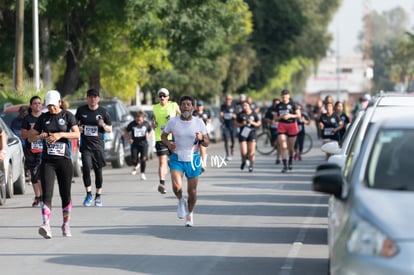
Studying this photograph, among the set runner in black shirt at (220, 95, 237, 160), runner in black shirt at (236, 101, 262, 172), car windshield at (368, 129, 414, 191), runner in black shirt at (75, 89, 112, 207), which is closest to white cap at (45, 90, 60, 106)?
runner in black shirt at (75, 89, 112, 207)

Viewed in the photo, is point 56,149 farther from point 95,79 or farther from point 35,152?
point 95,79

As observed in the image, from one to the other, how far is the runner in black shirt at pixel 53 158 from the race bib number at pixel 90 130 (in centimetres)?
449

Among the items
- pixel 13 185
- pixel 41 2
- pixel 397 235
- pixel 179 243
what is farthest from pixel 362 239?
pixel 41 2

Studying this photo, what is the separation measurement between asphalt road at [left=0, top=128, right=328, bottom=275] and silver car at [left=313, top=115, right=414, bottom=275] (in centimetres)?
301

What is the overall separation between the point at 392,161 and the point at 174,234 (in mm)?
6704

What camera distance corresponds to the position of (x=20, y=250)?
13.4 m

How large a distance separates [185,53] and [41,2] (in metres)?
9.44

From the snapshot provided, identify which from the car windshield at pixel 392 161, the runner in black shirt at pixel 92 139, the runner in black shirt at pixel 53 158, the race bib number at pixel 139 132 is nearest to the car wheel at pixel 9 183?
the runner in black shirt at pixel 92 139

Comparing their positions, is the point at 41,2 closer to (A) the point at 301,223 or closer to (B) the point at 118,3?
(B) the point at 118,3

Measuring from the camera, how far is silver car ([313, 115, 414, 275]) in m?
7.33

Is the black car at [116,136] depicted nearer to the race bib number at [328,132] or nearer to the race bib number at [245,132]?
the race bib number at [245,132]

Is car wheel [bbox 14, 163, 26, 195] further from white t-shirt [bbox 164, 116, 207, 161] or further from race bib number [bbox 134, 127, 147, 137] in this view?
white t-shirt [bbox 164, 116, 207, 161]

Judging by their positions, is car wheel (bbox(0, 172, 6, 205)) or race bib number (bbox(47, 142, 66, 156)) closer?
race bib number (bbox(47, 142, 66, 156))

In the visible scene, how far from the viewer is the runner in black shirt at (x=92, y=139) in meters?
19.1
